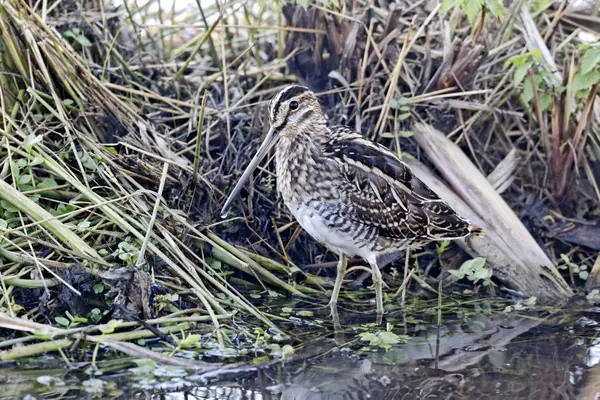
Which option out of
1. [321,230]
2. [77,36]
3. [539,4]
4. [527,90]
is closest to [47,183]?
[77,36]

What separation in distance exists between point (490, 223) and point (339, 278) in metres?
1.03

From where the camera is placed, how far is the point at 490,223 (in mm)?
4957

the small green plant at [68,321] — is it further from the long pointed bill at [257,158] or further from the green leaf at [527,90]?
the green leaf at [527,90]

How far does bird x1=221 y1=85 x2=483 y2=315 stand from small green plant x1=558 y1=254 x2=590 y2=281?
70 cm

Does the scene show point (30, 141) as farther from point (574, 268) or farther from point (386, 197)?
point (574, 268)

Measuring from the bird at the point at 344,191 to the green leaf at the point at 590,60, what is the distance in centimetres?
109

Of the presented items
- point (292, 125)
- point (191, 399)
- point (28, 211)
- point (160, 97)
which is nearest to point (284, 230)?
point (292, 125)

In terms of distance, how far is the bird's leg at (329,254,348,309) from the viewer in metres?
4.48

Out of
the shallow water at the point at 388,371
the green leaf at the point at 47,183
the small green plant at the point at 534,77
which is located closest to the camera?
the shallow water at the point at 388,371

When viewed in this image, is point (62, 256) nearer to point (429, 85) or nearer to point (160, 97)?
point (160, 97)

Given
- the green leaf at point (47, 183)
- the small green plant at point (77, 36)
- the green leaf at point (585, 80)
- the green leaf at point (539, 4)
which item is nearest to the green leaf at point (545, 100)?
the green leaf at point (585, 80)

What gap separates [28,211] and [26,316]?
584mm

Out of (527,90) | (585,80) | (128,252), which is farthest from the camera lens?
(527,90)

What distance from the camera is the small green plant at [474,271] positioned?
4.70 meters
